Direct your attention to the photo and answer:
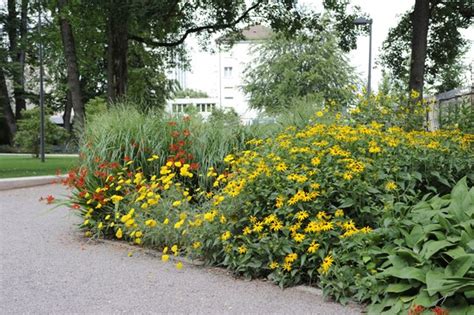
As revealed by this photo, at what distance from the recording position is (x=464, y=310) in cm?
286

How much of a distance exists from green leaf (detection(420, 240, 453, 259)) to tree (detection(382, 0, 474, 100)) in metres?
8.34

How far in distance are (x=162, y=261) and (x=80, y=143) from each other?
2897 millimetres

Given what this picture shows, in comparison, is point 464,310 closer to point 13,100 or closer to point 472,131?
point 472,131

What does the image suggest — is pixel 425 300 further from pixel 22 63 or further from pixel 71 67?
pixel 22 63

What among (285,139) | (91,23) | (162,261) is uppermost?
(91,23)

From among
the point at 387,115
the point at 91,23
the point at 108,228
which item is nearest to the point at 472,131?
the point at 387,115

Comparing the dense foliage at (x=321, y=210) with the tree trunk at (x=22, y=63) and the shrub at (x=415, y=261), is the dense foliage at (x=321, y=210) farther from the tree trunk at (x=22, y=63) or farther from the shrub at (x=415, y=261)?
the tree trunk at (x=22, y=63)

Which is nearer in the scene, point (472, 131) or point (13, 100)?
point (472, 131)

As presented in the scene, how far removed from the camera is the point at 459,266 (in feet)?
9.78

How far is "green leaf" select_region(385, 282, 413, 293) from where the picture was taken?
3.15 metres

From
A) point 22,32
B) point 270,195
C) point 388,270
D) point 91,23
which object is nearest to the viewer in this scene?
point 388,270

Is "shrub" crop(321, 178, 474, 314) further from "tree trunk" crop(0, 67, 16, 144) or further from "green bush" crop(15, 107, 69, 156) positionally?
"tree trunk" crop(0, 67, 16, 144)

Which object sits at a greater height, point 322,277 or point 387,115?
point 387,115

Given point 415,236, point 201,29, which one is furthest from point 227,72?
point 415,236
